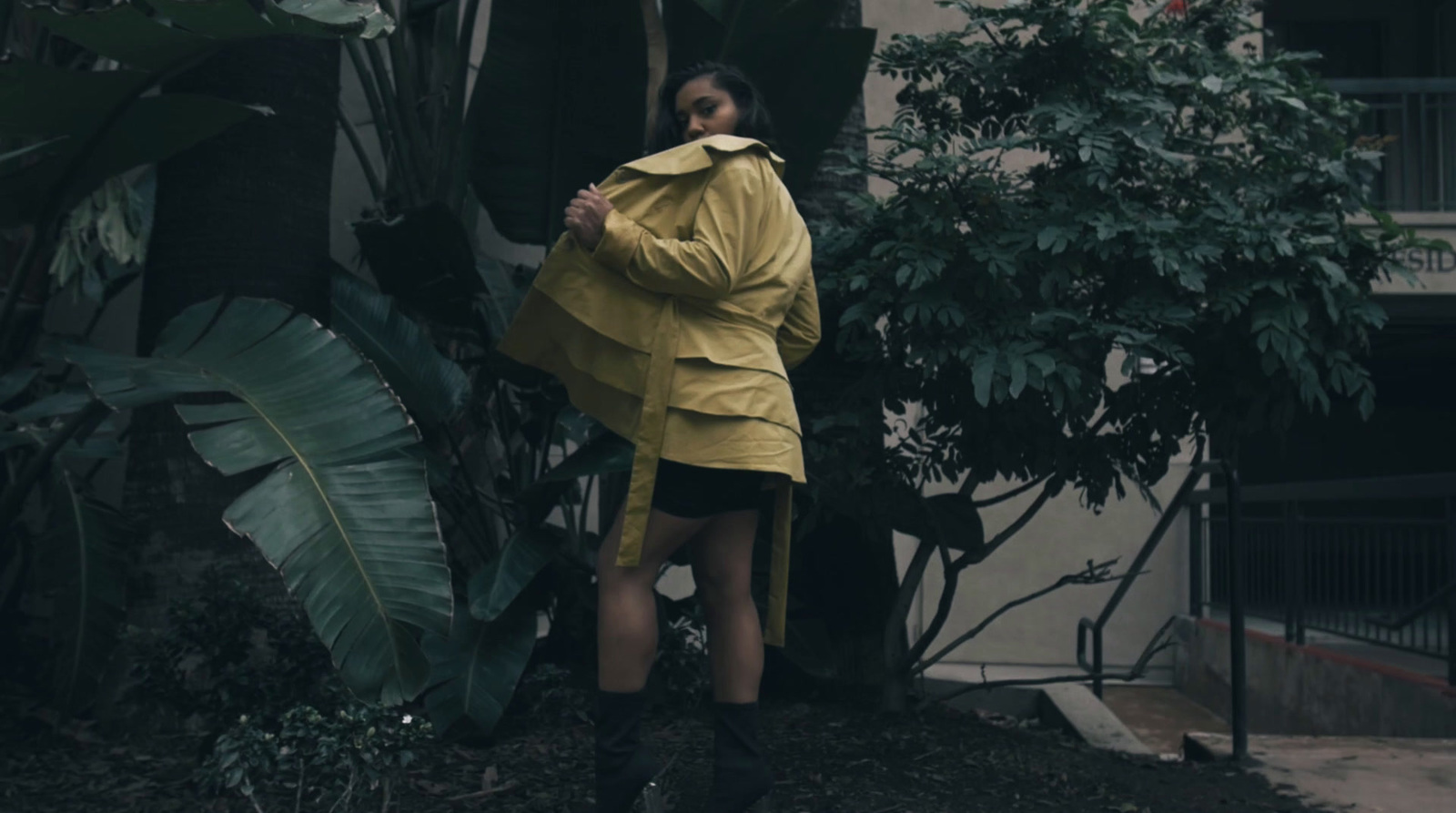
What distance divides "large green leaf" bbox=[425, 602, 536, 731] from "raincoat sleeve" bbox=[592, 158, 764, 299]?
4.35 feet

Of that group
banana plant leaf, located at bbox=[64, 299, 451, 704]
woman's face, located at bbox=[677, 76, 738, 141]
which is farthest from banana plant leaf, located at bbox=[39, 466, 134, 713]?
woman's face, located at bbox=[677, 76, 738, 141]

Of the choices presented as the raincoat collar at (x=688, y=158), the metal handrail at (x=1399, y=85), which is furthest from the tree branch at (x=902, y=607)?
the metal handrail at (x=1399, y=85)

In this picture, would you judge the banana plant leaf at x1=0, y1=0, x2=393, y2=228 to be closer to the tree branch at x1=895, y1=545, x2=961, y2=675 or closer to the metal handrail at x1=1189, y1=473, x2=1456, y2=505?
the tree branch at x1=895, y1=545, x2=961, y2=675

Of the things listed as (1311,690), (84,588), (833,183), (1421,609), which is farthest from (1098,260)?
(1311,690)

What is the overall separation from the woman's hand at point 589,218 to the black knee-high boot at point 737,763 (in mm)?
1012

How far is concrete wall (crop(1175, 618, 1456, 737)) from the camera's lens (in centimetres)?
565

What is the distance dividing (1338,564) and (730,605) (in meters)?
5.35

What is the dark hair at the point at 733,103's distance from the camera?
2.83 m

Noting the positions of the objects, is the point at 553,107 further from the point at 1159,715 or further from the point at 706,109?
the point at 1159,715

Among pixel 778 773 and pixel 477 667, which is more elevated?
pixel 477 667

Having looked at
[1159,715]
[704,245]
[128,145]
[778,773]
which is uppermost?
[128,145]

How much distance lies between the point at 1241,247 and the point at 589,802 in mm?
2267

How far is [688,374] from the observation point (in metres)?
2.63

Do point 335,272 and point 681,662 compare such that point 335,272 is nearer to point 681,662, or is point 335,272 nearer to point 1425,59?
point 681,662
